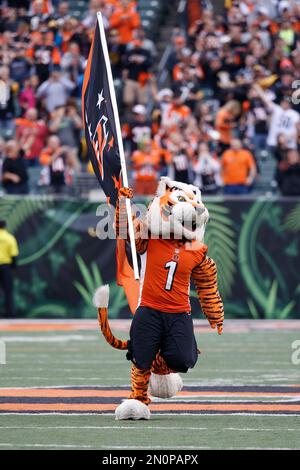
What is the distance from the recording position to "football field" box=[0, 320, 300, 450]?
7.38 m

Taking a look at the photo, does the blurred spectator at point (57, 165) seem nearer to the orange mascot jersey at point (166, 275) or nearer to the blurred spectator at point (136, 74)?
the blurred spectator at point (136, 74)

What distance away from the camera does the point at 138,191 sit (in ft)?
61.2

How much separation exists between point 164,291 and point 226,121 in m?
11.6

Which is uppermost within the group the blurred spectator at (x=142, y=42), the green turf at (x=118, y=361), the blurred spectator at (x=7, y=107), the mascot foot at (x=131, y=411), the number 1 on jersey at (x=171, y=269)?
the blurred spectator at (x=142, y=42)

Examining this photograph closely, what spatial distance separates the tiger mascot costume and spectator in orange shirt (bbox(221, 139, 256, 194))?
32.3 feet

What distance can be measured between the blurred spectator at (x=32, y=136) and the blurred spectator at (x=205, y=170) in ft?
8.53

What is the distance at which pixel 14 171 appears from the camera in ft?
63.0

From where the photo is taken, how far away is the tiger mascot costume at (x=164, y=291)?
27.9ft

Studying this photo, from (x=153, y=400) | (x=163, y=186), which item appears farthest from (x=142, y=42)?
(x=163, y=186)

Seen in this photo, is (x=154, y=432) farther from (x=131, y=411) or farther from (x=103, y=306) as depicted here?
(x=103, y=306)

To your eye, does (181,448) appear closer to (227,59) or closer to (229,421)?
(229,421)

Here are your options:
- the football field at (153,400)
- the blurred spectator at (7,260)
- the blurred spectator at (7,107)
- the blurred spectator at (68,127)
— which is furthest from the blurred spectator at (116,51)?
the football field at (153,400)
